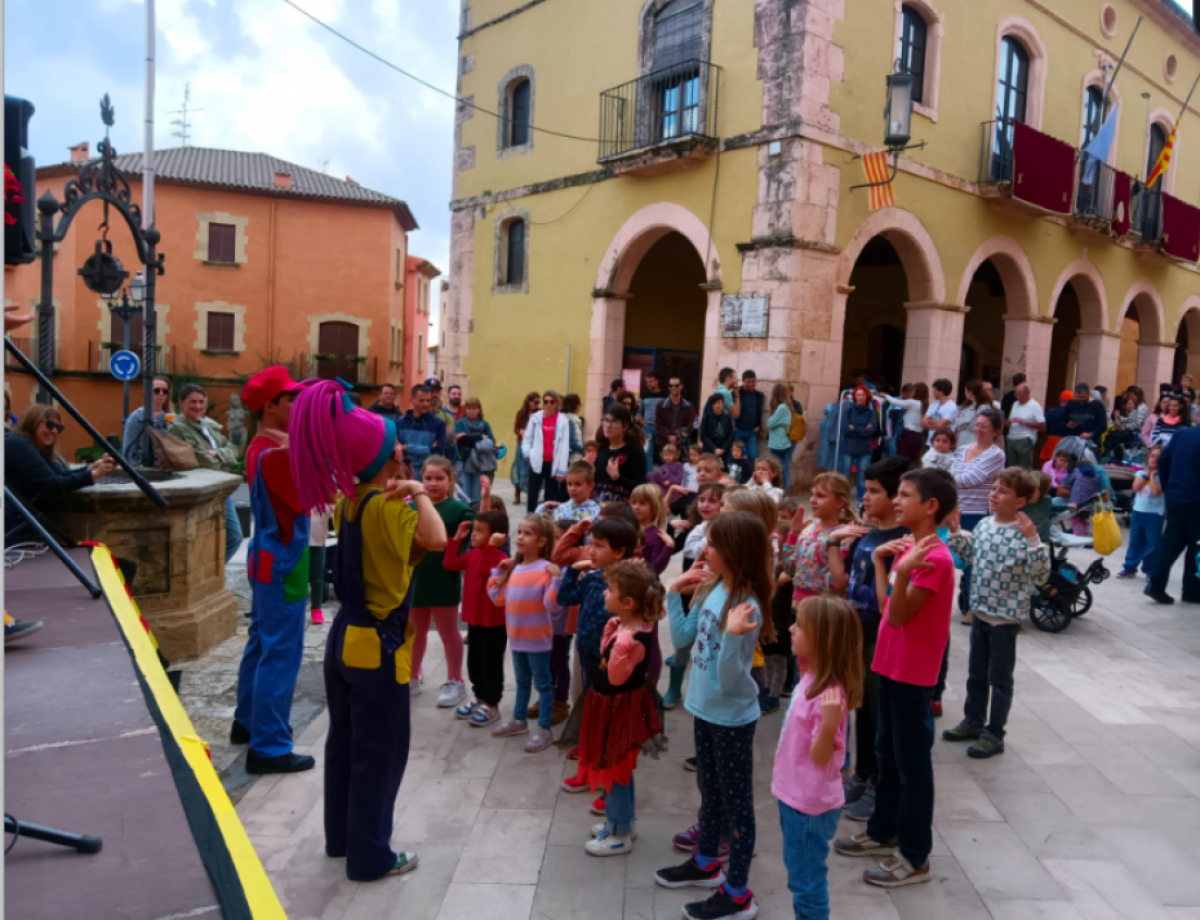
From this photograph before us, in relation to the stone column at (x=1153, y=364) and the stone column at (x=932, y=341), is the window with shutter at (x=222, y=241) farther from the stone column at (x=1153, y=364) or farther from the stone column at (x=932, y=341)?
the stone column at (x=1153, y=364)

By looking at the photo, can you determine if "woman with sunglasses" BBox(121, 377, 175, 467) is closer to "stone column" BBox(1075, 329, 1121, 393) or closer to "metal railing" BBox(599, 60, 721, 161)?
"metal railing" BBox(599, 60, 721, 161)

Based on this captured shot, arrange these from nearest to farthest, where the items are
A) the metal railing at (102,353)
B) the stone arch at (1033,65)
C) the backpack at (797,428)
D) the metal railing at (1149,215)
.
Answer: the backpack at (797,428)
the stone arch at (1033,65)
the metal railing at (1149,215)
the metal railing at (102,353)

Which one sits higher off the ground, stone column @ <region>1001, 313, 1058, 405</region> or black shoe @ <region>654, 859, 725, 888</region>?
stone column @ <region>1001, 313, 1058, 405</region>

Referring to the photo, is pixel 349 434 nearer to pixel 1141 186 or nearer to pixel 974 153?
pixel 974 153

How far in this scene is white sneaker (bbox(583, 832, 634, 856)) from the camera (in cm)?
360

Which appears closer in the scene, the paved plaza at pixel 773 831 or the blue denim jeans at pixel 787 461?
the paved plaza at pixel 773 831

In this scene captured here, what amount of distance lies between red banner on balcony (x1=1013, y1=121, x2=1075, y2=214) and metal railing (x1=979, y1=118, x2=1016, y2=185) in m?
0.23

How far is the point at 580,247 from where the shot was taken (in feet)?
50.6

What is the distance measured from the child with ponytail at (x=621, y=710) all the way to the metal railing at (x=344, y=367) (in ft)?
98.7

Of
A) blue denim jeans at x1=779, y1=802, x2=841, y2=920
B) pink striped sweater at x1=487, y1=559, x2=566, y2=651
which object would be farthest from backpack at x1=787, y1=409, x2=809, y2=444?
blue denim jeans at x1=779, y1=802, x2=841, y2=920

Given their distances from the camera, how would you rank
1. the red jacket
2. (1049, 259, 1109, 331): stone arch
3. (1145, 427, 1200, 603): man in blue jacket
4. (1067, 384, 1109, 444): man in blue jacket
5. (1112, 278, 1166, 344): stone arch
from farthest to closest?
(1112, 278, 1166, 344): stone arch → (1049, 259, 1109, 331): stone arch → (1067, 384, 1109, 444): man in blue jacket → (1145, 427, 1200, 603): man in blue jacket → the red jacket

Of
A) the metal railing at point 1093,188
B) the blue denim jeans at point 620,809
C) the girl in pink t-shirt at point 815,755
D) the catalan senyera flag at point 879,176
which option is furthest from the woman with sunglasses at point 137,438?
the metal railing at point 1093,188

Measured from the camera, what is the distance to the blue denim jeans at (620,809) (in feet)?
11.9

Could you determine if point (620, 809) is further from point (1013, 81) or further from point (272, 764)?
point (1013, 81)
